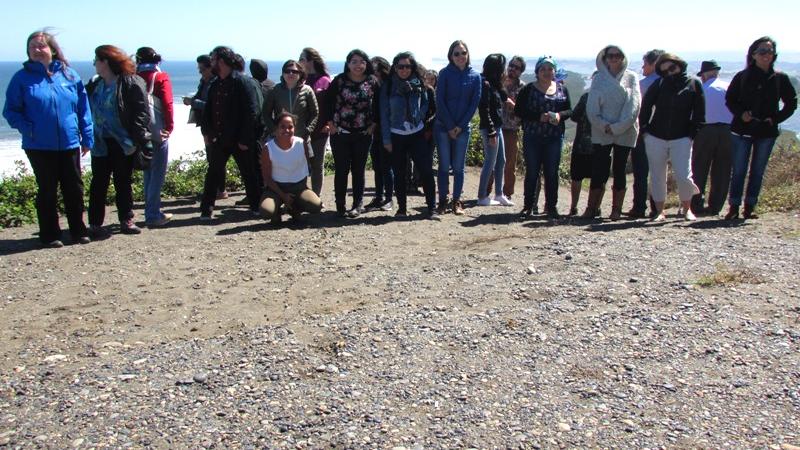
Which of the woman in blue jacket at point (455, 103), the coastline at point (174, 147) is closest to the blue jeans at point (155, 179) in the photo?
the woman in blue jacket at point (455, 103)

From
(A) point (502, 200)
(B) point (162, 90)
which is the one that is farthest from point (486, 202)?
(B) point (162, 90)

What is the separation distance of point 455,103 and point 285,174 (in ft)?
6.97

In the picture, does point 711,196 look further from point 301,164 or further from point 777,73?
point 301,164

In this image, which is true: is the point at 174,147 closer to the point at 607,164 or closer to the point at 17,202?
the point at 17,202

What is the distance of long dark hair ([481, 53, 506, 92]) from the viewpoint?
8.75m

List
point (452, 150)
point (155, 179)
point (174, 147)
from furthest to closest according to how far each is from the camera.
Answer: point (174, 147), point (452, 150), point (155, 179)

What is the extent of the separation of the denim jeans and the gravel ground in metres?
1.56

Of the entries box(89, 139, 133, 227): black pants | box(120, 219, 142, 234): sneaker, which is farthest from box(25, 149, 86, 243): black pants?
box(120, 219, 142, 234): sneaker

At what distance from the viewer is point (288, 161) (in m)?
8.20

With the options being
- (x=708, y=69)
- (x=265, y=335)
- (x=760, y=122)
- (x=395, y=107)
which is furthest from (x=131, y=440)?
(x=708, y=69)

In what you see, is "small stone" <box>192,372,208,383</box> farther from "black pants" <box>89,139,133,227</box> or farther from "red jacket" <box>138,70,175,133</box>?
"red jacket" <box>138,70,175,133</box>

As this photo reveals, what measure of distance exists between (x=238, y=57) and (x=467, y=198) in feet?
12.7

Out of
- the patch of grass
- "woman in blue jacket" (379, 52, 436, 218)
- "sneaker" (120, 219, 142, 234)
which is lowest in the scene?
"sneaker" (120, 219, 142, 234)

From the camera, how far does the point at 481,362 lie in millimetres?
4332
